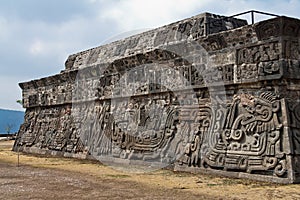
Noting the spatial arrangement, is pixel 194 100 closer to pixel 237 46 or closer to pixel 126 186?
pixel 237 46

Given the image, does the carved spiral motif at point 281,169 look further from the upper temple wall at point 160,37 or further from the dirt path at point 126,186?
the upper temple wall at point 160,37

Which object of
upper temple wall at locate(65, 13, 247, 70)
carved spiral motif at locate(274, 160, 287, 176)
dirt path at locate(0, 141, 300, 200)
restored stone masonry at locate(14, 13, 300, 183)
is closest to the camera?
dirt path at locate(0, 141, 300, 200)

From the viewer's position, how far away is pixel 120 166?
8336mm

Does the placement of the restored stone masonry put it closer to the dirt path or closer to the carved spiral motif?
the carved spiral motif

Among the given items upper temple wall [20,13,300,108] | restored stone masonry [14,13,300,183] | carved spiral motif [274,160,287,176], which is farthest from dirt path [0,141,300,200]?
upper temple wall [20,13,300,108]

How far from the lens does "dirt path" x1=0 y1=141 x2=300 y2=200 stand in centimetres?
496

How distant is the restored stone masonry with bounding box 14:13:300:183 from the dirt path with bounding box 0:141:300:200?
515mm

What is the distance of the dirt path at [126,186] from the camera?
16.3 feet

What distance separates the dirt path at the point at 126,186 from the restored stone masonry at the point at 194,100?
20.3 inches

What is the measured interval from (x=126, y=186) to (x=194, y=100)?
2390 millimetres

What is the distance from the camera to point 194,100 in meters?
7.47

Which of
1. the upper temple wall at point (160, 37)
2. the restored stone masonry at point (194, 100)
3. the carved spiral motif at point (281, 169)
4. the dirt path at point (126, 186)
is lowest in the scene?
the dirt path at point (126, 186)

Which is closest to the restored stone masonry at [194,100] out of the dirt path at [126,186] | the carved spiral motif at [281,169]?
the carved spiral motif at [281,169]

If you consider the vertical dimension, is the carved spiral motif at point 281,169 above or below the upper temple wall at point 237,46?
below
